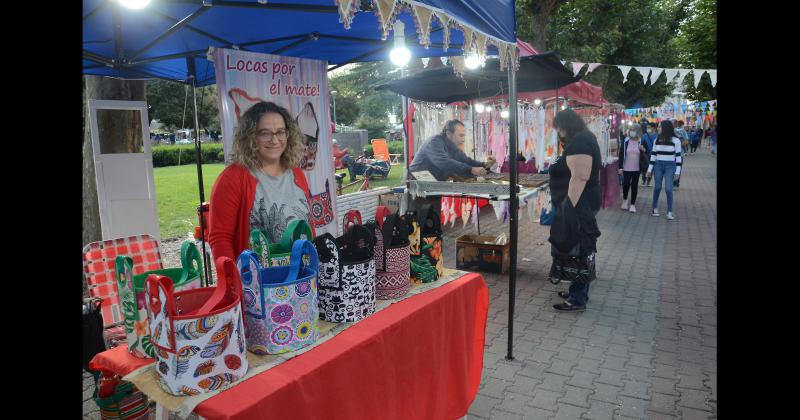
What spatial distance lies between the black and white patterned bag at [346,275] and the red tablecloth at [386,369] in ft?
0.26

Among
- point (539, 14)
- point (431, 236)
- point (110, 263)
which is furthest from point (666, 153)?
point (110, 263)

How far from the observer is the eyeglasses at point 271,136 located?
2830 millimetres

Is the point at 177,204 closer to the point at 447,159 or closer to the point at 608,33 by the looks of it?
the point at 447,159

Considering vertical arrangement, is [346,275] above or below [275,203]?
below

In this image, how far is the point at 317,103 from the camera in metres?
3.69

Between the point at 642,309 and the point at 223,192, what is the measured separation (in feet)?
13.2

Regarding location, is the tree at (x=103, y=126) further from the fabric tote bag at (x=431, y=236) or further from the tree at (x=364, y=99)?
the tree at (x=364, y=99)

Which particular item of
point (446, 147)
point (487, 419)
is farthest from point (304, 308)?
point (446, 147)

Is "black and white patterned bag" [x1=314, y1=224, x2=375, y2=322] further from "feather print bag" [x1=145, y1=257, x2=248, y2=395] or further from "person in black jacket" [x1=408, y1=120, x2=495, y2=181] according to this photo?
"person in black jacket" [x1=408, y1=120, x2=495, y2=181]

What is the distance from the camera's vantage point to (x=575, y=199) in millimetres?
4320

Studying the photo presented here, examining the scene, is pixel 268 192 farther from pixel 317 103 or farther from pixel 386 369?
pixel 386 369

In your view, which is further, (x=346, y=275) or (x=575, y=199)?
(x=575, y=199)

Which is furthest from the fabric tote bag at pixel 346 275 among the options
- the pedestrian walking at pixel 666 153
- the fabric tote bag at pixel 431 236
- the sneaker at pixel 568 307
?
the pedestrian walking at pixel 666 153

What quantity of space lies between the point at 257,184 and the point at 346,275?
1125 millimetres
